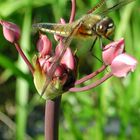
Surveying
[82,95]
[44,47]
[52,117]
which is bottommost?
[82,95]

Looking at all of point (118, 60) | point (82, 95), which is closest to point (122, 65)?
point (118, 60)

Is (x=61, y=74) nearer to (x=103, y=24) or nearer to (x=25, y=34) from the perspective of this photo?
(x=103, y=24)

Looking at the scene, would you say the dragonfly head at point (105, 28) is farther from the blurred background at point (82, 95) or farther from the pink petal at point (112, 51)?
the blurred background at point (82, 95)

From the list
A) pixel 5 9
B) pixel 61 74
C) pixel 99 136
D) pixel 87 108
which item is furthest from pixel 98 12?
pixel 5 9

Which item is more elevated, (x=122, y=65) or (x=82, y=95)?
(x=122, y=65)

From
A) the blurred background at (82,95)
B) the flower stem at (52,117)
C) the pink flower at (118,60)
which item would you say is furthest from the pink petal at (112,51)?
the blurred background at (82,95)

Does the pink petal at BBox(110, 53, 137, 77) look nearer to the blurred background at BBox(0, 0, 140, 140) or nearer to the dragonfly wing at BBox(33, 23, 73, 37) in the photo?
the dragonfly wing at BBox(33, 23, 73, 37)

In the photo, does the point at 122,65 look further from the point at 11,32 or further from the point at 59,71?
the point at 11,32
